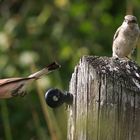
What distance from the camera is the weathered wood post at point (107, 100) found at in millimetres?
2783

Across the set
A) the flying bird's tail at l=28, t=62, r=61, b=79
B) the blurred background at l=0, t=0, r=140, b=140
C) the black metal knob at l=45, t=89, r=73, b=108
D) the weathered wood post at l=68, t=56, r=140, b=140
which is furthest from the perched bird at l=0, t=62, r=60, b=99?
the blurred background at l=0, t=0, r=140, b=140

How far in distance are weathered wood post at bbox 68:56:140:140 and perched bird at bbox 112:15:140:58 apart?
6.67ft

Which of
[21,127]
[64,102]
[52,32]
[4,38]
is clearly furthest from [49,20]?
[64,102]

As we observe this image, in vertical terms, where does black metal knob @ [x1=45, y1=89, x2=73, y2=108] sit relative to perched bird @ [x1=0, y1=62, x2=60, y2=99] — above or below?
below

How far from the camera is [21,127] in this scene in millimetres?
7035

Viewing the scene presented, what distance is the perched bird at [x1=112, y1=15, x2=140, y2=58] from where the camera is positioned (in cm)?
500

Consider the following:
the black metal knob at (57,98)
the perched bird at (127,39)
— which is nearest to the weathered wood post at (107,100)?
the black metal knob at (57,98)

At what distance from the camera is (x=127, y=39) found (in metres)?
5.04

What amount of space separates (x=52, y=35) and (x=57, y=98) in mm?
4676

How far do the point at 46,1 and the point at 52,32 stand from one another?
469 millimetres

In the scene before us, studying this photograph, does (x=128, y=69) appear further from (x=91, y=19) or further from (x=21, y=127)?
(x=91, y=19)

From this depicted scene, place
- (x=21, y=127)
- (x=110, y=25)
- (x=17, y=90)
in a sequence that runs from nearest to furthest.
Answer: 1. (x=17, y=90)
2. (x=21, y=127)
3. (x=110, y=25)

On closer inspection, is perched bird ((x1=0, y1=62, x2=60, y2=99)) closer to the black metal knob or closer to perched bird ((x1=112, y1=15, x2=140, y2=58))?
the black metal knob

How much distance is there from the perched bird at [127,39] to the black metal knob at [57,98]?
1952 millimetres
